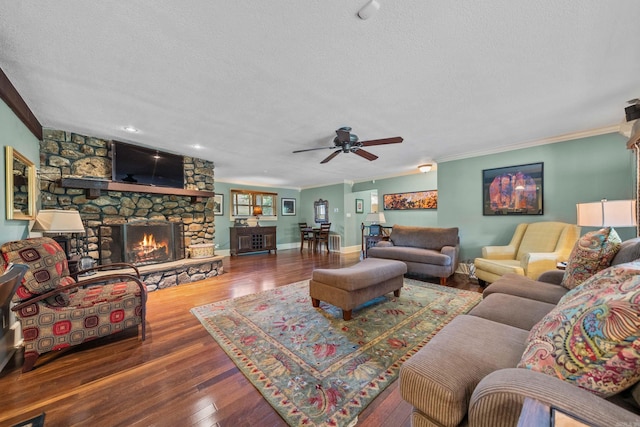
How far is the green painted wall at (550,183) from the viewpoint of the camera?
3154 millimetres

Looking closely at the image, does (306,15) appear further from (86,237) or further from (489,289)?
(86,237)

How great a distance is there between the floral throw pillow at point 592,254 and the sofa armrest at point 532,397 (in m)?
1.53

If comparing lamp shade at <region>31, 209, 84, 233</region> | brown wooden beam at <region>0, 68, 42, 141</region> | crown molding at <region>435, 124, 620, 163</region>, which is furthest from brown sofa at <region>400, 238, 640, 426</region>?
lamp shade at <region>31, 209, 84, 233</region>

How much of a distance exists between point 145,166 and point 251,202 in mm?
3886

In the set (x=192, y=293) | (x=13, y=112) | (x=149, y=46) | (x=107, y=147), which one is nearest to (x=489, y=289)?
(x=149, y=46)

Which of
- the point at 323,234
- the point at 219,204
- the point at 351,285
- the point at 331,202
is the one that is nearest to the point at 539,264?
the point at 351,285

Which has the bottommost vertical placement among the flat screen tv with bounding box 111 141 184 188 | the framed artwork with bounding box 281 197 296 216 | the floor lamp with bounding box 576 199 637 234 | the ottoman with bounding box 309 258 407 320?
the ottoman with bounding box 309 258 407 320

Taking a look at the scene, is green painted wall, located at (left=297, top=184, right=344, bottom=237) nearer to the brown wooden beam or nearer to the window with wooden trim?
the window with wooden trim

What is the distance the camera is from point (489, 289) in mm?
2129

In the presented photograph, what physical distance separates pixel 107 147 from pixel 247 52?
10.7 ft

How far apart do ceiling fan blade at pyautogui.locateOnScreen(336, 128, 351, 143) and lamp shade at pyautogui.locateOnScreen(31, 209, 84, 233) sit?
3.24 m

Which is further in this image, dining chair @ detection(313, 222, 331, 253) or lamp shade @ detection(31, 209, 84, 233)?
dining chair @ detection(313, 222, 331, 253)

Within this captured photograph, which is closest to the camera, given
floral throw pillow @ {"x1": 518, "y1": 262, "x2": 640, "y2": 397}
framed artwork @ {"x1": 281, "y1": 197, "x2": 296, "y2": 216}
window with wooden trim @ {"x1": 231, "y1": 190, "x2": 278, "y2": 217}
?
floral throw pillow @ {"x1": 518, "y1": 262, "x2": 640, "y2": 397}

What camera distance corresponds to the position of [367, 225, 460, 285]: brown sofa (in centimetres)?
381
